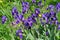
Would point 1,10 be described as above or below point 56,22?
below

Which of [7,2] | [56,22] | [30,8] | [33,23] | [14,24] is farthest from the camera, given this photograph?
[7,2]

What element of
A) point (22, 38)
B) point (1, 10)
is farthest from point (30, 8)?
point (22, 38)

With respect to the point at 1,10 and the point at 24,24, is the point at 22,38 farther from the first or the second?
the point at 1,10

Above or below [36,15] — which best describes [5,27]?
below

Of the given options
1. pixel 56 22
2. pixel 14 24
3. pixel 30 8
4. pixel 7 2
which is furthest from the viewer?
pixel 7 2

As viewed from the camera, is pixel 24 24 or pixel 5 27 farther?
pixel 5 27

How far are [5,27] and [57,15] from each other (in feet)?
2.75

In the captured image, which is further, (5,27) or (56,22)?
(5,27)

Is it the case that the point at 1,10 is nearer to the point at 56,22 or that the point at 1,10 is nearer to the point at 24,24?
the point at 24,24

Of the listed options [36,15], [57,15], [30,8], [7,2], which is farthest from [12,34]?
[7,2]

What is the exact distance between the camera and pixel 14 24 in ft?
10.6

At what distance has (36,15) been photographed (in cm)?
303

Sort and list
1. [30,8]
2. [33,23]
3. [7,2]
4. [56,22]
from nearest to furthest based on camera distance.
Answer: [56,22] < [33,23] < [30,8] < [7,2]

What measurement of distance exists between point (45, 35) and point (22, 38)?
298 millimetres
